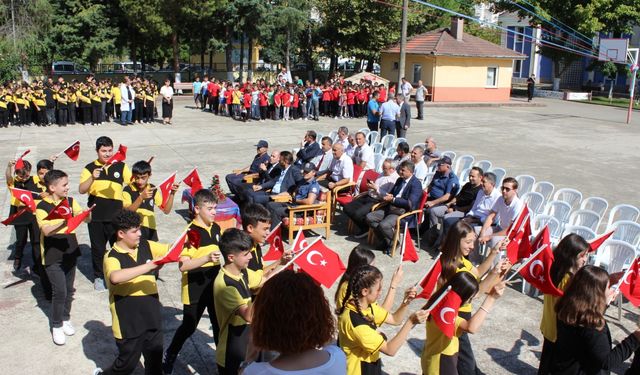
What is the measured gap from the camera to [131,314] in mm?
4727

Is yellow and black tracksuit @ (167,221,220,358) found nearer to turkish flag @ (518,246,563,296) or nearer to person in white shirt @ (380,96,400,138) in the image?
turkish flag @ (518,246,563,296)

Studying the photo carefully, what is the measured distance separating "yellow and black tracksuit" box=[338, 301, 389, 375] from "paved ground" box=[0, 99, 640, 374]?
6.06 ft

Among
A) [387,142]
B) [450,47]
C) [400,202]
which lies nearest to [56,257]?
[400,202]

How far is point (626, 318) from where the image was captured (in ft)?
23.1

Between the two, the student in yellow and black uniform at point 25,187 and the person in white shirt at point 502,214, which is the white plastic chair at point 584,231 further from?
the student in yellow and black uniform at point 25,187

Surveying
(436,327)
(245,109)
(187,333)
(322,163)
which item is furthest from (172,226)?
(245,109)

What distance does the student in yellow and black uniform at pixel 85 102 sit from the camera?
71.9 ft

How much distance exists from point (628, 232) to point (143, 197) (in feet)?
21.3

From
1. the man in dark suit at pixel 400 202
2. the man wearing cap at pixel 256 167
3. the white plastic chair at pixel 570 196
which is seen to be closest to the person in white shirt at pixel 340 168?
the man wearing cap at pixel 256 167

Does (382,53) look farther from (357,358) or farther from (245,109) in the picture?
(357,358)

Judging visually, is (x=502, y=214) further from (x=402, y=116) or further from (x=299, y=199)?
(x=402, y=116)

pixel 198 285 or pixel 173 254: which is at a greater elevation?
pixel 173 254

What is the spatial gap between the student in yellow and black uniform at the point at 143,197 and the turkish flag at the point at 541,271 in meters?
4.02

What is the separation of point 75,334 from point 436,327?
3.99 metres
